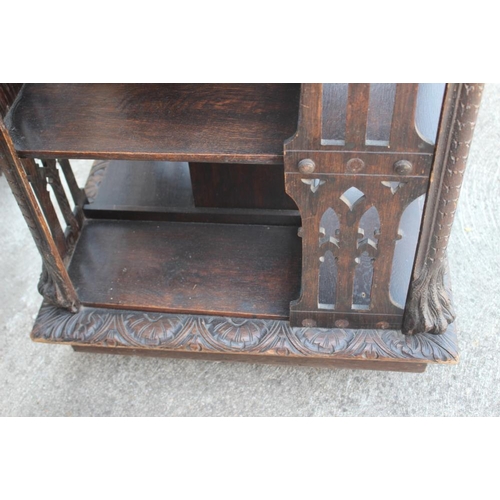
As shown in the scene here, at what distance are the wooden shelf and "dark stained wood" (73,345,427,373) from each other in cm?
50

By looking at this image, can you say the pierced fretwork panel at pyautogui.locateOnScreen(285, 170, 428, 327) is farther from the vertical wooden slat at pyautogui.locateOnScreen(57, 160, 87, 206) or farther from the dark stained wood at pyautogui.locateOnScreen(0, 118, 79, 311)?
the vertical wooden slat at pyautogui.locateOnScreen(57, 160, 87, 206)

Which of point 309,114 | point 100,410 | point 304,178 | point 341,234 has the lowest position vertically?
point 100,410

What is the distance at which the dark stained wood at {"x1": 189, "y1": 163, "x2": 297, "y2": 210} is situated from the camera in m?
1.34

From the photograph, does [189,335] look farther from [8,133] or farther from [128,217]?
[8,133]

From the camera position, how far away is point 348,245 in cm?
109

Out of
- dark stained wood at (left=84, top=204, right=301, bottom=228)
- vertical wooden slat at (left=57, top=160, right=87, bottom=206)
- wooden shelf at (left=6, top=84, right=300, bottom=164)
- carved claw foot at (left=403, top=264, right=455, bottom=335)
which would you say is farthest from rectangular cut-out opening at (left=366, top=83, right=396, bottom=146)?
vertical wooden slat at (left=57, top=160, right=87, bottom=206)

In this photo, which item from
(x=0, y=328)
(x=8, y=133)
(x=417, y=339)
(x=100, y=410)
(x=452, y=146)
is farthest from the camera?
(x=0, y=328)

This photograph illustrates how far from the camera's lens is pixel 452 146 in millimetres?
881

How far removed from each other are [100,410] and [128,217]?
424mm

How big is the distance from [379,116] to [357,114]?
95 millimetres

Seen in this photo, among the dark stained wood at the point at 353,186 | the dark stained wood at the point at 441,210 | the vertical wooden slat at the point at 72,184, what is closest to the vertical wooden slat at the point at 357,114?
the dark stained wood at the point at 353,186

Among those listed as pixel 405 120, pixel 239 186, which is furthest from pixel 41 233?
pixel 405 120

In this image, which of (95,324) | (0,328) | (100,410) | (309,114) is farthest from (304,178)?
(0,328)

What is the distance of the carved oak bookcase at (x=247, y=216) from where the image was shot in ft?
3.09
